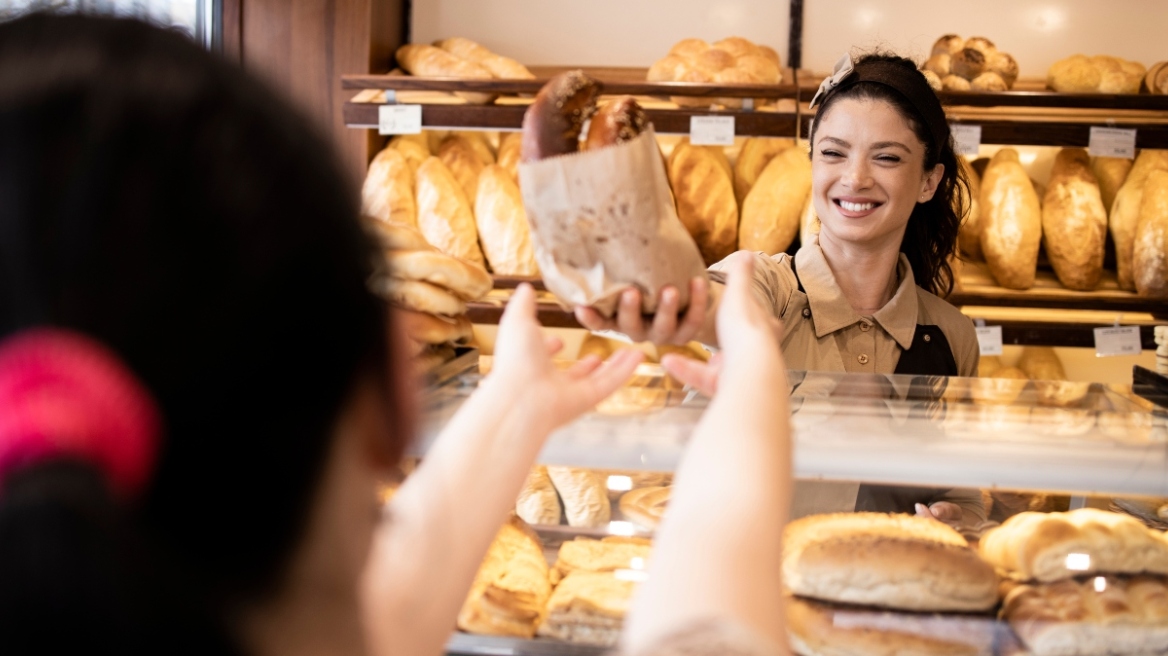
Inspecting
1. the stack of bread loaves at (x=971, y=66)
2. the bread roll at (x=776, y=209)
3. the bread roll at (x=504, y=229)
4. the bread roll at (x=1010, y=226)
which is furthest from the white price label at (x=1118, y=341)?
the bread roll at (x=504, y=229)

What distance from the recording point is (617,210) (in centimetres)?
90

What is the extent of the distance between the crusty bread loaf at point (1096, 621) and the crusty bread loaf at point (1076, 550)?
3cm

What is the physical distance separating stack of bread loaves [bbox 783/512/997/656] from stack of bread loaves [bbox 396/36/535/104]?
1984 millimetres

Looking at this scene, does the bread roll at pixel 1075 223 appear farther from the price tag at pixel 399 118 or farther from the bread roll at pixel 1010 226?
the price tag at pixel 399 118

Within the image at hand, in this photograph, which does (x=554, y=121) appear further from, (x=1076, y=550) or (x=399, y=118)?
(x=399, y=118)

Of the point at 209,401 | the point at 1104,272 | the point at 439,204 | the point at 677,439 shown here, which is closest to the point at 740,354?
the point at 677,439

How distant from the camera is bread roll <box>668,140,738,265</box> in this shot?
2822 millimetres

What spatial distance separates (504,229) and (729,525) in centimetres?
234

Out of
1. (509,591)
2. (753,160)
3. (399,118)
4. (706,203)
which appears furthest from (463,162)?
(509,591)

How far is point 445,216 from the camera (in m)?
2.90

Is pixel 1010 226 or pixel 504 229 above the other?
pixel 1010 226

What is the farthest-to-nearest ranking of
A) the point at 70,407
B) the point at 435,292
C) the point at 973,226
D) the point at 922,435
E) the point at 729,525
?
1. the point at 973,226
2. the point at 435,292
3. the point at 922,435
4. the point at 729,525
5. the point at 70,407

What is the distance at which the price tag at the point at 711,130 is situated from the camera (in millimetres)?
2523

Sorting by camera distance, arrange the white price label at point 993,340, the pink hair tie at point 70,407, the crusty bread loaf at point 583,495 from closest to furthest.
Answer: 1. the pink hair tie at point 70,407
2. the crusty bread loaf at point 583,495
3. the white price label at point 993,340
